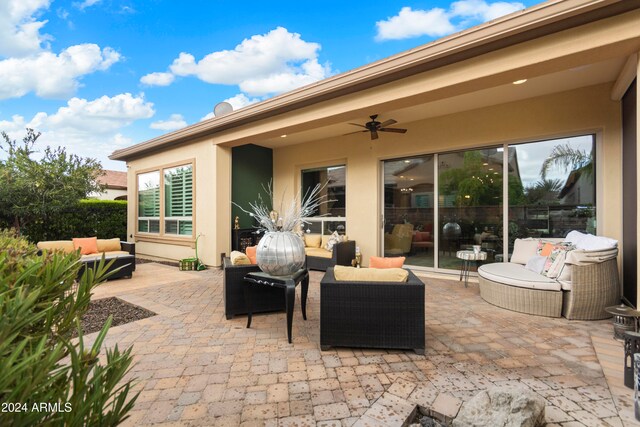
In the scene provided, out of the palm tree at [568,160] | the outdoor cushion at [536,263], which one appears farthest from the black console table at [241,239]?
the palm tree at [568,160]

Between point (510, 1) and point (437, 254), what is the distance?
4120 mm

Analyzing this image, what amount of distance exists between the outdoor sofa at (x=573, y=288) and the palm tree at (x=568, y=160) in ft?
5.58

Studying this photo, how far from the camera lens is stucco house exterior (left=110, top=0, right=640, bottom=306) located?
122 inches

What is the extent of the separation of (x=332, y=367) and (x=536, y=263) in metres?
3.49

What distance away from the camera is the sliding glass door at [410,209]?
5.94 meters

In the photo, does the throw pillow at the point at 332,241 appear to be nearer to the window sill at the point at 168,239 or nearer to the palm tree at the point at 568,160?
the window sill at the point at 168,239

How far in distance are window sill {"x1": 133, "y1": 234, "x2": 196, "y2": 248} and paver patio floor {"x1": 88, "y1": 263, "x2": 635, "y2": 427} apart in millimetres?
3378

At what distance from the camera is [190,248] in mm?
7031

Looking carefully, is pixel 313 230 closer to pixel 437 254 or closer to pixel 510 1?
pixel 437 254

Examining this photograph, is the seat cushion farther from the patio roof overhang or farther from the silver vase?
the silver vase

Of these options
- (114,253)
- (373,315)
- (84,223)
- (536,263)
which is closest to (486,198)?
(536,263)

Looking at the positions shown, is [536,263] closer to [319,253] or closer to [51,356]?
[319,253]

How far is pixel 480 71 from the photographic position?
3287 mm

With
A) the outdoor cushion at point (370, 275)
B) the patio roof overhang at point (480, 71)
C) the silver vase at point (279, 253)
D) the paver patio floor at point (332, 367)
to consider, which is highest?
the patio roof overhang at point (480, 71)
